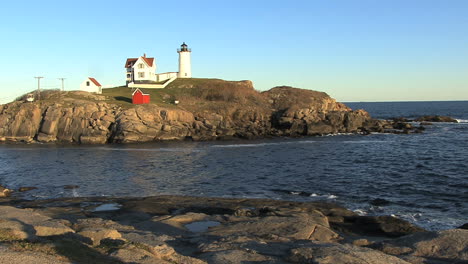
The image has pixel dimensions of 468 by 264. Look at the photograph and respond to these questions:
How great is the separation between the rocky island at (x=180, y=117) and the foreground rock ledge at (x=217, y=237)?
42.2 meters

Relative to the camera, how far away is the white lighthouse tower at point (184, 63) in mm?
111000

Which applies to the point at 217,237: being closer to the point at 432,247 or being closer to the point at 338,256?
the point at 338,256

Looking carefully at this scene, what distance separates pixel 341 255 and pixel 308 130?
62.6m

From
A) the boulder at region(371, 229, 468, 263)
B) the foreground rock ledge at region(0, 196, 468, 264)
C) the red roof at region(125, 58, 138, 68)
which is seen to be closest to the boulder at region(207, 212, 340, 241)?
the foreground rock ledge at region(0, 196, 468, 264)

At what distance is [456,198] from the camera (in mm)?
28047

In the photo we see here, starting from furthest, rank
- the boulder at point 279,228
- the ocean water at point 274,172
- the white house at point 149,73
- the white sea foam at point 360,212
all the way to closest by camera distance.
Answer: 1. the white house at point 149,73
2. the ocean water at point 274,172
3. the white sea foam at point 360,212
4. the boulder at point 279,228

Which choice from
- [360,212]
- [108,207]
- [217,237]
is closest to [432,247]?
[217,237]

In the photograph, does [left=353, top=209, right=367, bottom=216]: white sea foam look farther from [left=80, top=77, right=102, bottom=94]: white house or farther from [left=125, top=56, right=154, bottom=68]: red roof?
[left=125, top=56, right=154, bottom=68]: red roof

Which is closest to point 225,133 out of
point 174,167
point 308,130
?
point 308,130

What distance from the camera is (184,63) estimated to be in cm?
11100

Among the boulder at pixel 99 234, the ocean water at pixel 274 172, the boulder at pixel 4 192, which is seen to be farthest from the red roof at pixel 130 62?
the boulder at pixel 99 234

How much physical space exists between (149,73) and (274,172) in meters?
71.0

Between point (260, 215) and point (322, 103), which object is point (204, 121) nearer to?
point (322, 103)

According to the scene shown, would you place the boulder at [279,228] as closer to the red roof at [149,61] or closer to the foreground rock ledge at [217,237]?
the foreground rock ledge at [217,237]
